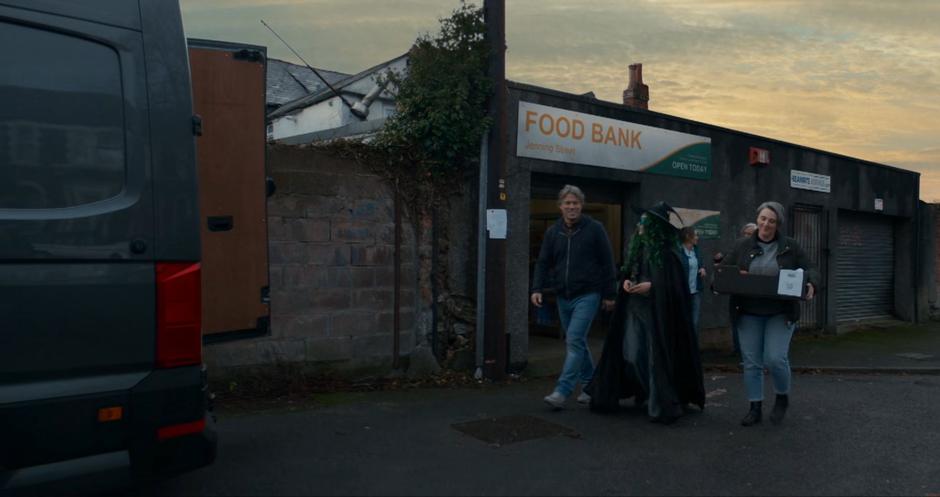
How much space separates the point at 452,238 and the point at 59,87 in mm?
5087

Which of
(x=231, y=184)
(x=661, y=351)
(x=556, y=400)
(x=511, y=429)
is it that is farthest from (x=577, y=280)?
(x=231, y=184)

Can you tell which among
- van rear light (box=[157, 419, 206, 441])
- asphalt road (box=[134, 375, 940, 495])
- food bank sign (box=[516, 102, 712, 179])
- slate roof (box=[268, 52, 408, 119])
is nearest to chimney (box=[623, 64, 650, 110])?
food bank sign (box=[516, 102, 712, 179])

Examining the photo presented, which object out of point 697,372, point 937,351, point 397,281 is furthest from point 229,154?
point 937,351

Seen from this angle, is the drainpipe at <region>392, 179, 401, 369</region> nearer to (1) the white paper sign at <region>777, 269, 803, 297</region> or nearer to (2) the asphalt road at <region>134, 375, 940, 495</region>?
(2) the asphalt road at <region>134, 375, 940, 495</region>

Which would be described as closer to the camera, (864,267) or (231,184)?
(231,184)

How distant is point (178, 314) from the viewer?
10.6 feet

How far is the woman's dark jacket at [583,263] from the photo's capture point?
6242 mm

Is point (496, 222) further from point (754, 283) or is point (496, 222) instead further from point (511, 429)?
point (754, 283)

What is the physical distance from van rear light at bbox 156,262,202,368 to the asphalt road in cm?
127

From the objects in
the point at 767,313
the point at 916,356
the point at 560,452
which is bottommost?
the point at 916,356

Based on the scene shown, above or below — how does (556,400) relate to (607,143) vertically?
below

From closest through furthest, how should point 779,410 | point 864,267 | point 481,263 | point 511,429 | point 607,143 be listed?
point 511,429 → point 779,410 → point 481,263 → point 607,143 → point 864,267

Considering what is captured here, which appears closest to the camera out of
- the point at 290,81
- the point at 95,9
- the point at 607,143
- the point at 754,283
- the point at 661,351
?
the point at 95,9

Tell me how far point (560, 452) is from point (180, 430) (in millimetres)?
2640
